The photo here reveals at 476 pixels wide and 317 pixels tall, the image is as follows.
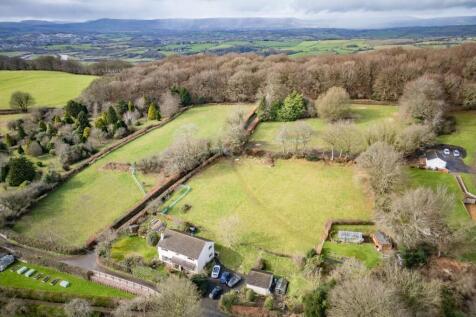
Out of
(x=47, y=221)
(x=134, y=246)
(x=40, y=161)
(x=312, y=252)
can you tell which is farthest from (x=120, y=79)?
(x=312, y=252)

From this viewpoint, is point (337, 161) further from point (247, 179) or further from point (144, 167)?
point (144, 167)

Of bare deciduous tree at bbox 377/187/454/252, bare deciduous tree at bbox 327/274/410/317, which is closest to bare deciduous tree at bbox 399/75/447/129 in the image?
bare deciduous tree at bbox 377/187/454/252

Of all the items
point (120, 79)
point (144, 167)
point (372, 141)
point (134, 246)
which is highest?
point (120, 79)

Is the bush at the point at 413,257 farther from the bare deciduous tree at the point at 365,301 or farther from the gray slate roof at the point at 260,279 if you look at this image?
the gray slate roof at the point at 260,279

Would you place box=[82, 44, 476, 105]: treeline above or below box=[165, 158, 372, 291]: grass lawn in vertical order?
above

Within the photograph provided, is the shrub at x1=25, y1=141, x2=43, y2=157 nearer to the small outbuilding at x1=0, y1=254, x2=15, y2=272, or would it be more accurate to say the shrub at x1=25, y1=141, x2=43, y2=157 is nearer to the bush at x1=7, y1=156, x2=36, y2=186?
the bush at x1=7, y1=156, x2=36, y2=186

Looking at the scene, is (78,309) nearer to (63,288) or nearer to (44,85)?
(63,288)
